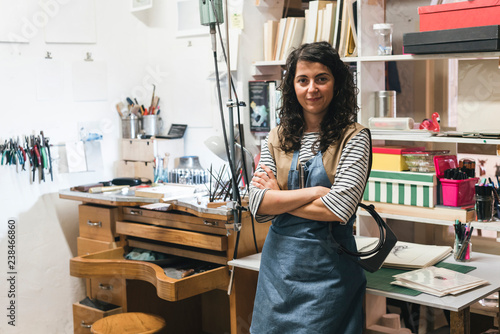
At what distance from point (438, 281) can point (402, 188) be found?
80 cm

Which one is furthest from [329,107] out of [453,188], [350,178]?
[453,188]

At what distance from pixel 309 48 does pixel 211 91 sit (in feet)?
5.45

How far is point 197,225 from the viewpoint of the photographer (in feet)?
9.25

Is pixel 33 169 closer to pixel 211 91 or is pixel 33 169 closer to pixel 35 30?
pixel 35 30

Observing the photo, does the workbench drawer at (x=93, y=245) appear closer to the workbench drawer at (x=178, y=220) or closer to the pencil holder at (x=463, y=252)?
the workbench drawer at (x=178, y=220)

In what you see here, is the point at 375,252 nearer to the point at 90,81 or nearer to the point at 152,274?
the point at 152,274

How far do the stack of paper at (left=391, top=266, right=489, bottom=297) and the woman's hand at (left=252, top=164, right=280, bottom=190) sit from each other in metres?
0.53

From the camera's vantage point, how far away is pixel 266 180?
207cm

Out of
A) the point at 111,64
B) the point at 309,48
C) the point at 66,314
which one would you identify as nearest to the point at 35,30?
the point at 111,64

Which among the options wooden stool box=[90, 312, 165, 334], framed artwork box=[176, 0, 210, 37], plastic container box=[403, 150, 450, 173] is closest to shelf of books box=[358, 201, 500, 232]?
plastic container box=[403, 150, 450, 173]

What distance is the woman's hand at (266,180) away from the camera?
81.2 inches

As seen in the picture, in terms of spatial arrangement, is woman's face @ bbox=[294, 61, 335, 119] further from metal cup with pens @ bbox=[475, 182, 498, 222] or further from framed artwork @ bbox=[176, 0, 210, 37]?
framed artwork @ bbox=[176, 0, 210, 37]

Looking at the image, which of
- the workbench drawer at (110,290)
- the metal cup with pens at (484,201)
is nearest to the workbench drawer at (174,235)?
the workbench drawer at (110,290)

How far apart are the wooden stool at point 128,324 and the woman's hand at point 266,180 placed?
1.05 metres
